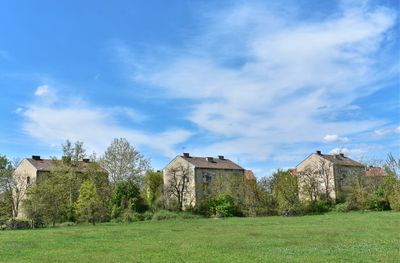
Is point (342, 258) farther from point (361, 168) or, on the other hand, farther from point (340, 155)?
point (340, 155)

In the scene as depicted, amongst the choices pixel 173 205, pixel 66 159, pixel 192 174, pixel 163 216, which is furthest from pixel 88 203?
pixel 192 174

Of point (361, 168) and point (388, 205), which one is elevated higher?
point (361, 168)

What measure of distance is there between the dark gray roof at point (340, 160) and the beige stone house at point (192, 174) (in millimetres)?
16765

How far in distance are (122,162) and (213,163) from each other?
2160 cm

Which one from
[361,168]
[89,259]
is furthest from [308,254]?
[361,168]

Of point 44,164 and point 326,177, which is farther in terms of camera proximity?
point 326,177

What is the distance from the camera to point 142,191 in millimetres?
73875

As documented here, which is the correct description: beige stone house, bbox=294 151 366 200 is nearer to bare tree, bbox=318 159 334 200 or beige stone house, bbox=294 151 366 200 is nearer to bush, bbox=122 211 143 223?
bare tree, bbox=318 159 334 200

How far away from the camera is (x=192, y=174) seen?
83.3 metres

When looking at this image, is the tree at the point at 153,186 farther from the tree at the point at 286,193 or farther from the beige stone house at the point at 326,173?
the beige stone house at the point at 326,173

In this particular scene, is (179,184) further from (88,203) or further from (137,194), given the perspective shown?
(88,203)

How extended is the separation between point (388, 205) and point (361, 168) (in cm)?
1901

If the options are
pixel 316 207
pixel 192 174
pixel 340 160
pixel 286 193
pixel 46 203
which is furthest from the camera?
pixel 340 160

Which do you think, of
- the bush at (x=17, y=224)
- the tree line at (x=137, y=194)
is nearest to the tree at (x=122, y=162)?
the tree line at (x=137, y=194)
